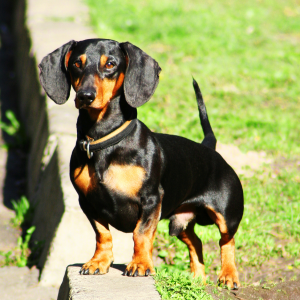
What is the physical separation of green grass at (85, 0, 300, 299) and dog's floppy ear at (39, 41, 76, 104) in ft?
4.73

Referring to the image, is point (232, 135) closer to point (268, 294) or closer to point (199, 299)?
point (268, 294)

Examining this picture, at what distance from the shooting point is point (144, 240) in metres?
2.66

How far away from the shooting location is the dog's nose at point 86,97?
241cm

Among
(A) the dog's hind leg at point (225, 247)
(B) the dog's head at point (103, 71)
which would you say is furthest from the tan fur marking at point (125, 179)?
(A) the dog's hind leg at point (225, 247)

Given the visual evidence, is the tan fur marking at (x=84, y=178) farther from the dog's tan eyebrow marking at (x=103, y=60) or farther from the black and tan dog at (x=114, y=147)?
the dog's tan eyebrow marking at (x=103, y=60)

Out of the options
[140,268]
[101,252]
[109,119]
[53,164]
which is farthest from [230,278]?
[53,164]

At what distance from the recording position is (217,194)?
3.25 m

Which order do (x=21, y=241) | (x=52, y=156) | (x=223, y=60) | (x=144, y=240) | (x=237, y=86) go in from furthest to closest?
(x=223, y=60) < (x=237, y=86) < (x=52, y=156) < (x=21, y=241) < (x=144, y=240)

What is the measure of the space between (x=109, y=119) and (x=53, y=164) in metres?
1.78

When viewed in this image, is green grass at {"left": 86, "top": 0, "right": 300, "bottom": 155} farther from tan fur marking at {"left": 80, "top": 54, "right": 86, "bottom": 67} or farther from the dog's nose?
the dog's nose

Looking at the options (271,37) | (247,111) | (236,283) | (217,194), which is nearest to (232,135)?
(247,111)

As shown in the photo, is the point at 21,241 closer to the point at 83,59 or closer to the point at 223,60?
the point at 83,59

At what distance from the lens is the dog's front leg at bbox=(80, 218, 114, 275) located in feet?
9.07

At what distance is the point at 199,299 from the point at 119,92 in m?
1.26
